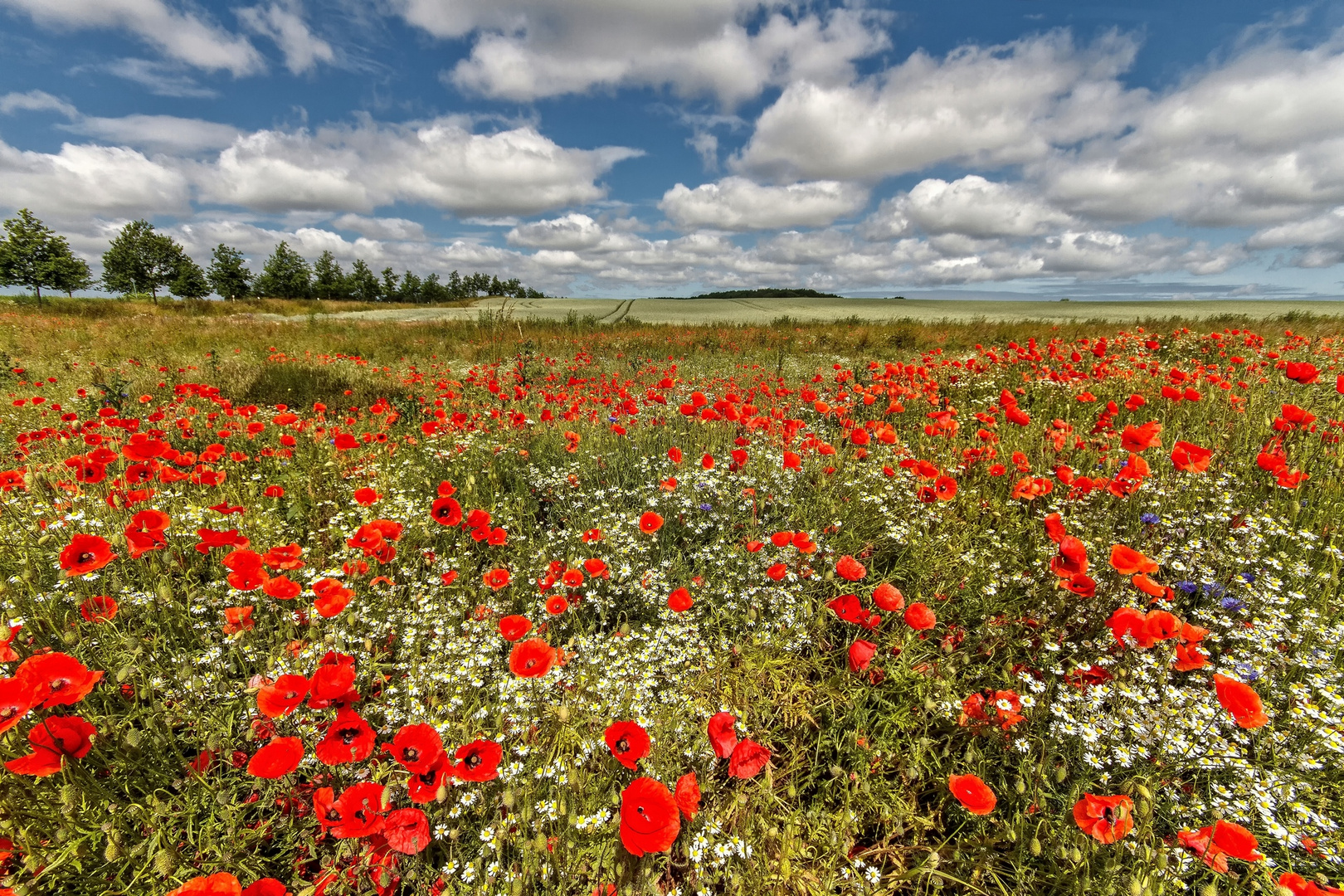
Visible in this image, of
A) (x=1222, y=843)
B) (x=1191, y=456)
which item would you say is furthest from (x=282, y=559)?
(x=1191, y=456)

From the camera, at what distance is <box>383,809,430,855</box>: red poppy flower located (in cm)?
147

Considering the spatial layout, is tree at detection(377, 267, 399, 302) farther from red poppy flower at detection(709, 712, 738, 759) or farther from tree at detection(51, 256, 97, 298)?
red poppy flower at detection(709, 712, 738, 759)

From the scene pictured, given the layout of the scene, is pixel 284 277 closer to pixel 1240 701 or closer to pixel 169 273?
pixel 169 273

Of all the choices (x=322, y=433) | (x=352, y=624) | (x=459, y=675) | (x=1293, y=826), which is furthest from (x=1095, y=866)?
(x=322, y=433)

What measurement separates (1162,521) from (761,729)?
2.98m

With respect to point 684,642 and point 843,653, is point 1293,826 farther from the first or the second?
point 684,642

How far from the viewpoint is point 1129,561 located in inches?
78.0

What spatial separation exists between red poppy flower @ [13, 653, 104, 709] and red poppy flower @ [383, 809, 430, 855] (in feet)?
3.00

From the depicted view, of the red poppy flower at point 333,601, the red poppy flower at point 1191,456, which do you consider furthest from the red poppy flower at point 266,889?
the red poppy flower at point 1191,456

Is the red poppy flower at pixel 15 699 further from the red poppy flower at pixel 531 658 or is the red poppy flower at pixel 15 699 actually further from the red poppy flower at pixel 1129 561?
the red poppy flower at pixel 1129 561

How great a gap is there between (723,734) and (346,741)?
118cm

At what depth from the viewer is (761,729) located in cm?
227

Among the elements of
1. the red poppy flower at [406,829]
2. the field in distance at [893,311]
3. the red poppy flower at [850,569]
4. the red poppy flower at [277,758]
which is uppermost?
the field in distance at [893,311]

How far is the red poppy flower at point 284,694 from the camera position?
1.54m
